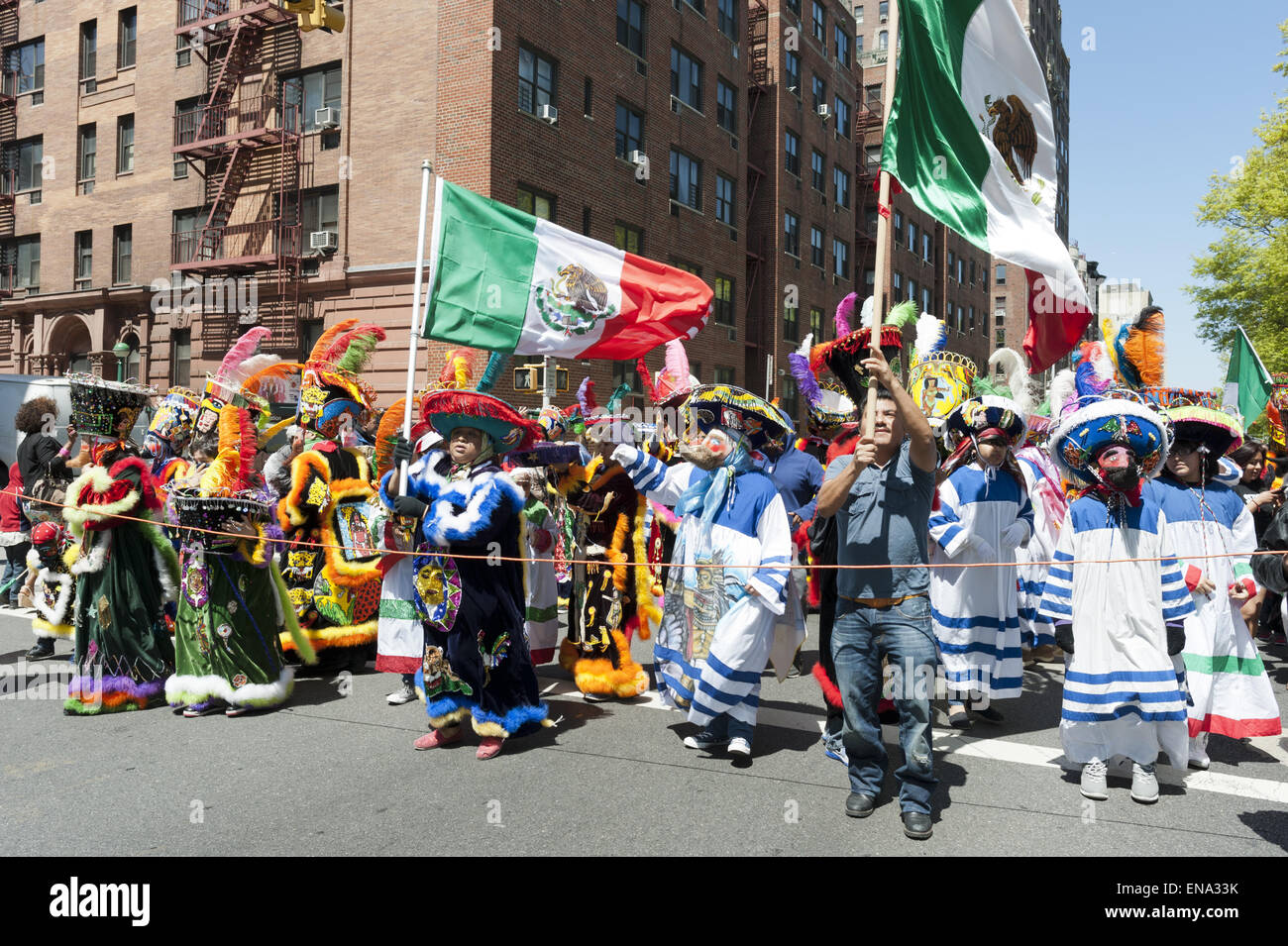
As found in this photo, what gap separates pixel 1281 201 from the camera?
2419 centimetres

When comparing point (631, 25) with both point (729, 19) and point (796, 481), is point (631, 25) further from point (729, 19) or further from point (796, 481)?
point (796, 481)

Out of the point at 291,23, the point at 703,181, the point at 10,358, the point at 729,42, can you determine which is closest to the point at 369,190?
the point at 291,23

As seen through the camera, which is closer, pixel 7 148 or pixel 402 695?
pixel 402 695

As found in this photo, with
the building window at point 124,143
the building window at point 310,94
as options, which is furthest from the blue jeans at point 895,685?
the building window at point 124,143

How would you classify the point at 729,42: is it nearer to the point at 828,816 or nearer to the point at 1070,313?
the point at 1070,313

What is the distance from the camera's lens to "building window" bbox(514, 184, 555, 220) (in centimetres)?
1981

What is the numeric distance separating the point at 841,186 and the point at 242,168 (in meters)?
24.0

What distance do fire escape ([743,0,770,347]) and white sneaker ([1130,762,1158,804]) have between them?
91.0 ft

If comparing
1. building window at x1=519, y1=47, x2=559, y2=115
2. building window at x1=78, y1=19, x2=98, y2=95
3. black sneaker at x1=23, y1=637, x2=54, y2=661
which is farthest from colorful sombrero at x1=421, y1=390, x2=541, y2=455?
building window at x1=78, y1=19, x2=98, y2=95

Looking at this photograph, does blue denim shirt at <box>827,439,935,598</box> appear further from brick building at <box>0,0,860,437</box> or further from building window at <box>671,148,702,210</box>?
building window at <box>671,148,702,210</box>

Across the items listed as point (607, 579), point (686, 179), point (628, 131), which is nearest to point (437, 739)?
point (607, 579)

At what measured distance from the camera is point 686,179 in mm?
26688

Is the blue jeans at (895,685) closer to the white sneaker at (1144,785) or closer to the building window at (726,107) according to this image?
the white sneaker at (1144,785)

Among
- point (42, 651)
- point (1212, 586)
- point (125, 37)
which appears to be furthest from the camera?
point (125, 37)
